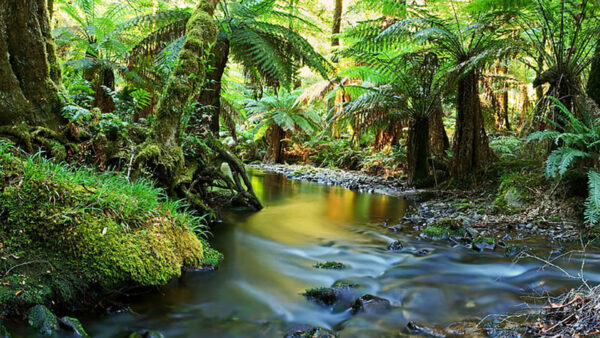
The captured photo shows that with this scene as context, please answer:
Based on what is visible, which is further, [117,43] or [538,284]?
[117,43]

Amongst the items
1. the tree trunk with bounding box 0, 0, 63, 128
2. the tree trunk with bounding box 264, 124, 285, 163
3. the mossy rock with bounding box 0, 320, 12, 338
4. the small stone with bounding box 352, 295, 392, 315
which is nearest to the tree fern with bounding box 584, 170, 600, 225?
the small stone with bounding box 352, 295, 392, 315

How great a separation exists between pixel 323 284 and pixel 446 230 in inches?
71.9

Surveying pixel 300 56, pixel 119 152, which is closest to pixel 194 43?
pixel 119 152

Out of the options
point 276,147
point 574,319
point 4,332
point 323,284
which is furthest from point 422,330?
point 276,147

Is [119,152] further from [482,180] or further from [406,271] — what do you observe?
[482,180]

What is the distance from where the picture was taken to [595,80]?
4207 mm

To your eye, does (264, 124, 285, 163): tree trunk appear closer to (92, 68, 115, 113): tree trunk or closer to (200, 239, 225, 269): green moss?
(92, 68, 115, 113): tree trunk

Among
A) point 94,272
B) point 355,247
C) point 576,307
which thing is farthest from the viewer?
point 355,247

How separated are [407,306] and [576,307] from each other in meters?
0.89

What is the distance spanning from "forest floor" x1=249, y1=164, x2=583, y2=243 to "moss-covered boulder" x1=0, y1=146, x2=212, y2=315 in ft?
9.96

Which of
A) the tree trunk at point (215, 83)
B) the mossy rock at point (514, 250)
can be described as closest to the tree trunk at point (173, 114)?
the tree trunk at point (215, 83)

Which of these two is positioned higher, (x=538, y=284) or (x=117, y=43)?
(x=117, y=43)

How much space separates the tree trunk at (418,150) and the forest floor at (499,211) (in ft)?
1.46

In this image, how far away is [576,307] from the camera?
158 centimetres
